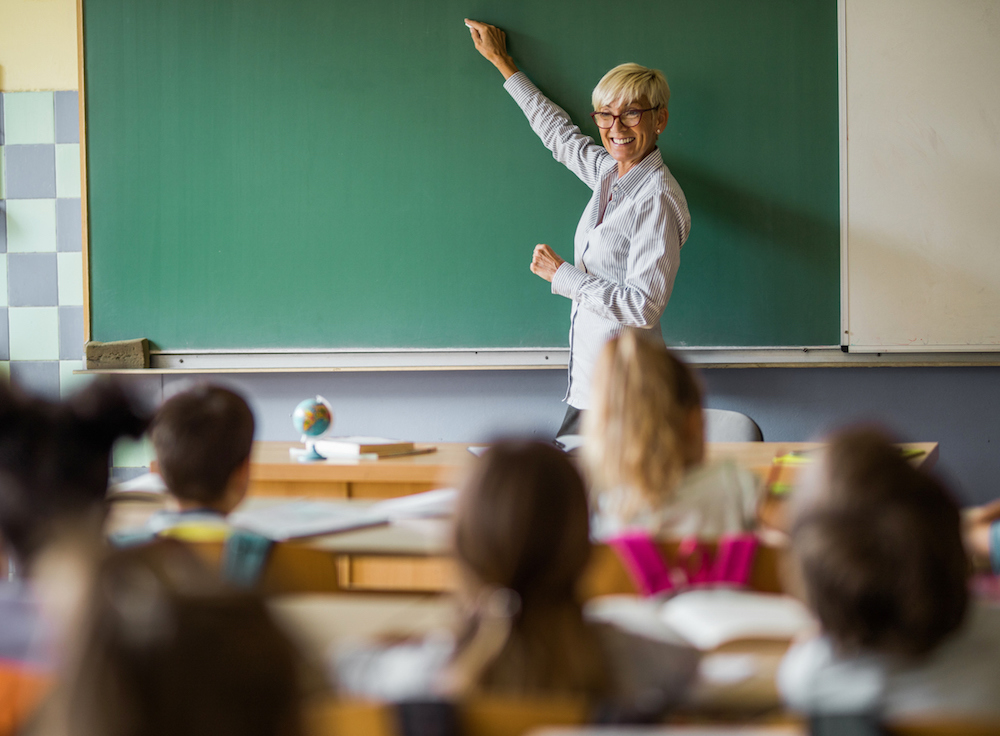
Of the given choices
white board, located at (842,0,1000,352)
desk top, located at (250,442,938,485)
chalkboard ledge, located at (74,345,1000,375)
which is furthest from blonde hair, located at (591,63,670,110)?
desk top, located at (250,442,938,485)

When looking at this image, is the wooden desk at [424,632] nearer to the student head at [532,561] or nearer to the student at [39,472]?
the student head at [532,561]

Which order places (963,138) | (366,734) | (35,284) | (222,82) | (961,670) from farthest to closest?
(35,284)
(222,82)
(963,138)
(961,670)
(366,734)

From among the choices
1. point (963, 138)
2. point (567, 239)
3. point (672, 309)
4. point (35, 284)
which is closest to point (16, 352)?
point (35, 284)

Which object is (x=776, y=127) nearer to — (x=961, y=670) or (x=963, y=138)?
(x=963, y=138)

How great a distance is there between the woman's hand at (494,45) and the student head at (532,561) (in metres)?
2.63

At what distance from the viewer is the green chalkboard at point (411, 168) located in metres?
3.08

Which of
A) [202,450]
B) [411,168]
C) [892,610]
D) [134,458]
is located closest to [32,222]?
[134,458]

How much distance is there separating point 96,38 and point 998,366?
3729 millimetres

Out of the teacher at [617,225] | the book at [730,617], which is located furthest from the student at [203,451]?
the teacher at [617,225]

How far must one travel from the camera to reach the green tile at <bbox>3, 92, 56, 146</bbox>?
11.4ft

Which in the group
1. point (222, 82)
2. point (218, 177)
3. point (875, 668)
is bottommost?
point (875, 668)

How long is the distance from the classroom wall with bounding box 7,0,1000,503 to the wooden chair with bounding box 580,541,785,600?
199 centimetres

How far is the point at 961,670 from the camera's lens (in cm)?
72

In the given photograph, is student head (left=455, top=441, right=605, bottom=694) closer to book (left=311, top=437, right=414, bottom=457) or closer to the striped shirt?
book (left=311, top=437, right=414, bottom=457)
